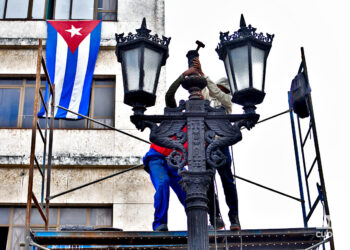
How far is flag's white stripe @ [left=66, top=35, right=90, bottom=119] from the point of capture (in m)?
15.0

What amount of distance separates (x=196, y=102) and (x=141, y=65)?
804 mm

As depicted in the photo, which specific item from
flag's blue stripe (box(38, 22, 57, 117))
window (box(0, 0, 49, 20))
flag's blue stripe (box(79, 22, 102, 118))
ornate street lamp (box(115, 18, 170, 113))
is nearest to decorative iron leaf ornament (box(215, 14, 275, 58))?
ornate street lamp (box(115, 18, 170, 113))

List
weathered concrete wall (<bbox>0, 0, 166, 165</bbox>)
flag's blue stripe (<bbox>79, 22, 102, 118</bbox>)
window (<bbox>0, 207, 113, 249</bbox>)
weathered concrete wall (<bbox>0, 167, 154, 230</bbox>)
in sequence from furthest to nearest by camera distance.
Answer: flag's blue stripe (<bbox>79, 22, 102, 118</bbox>), weathered concrete wall (<bbox>0, 0, 166, 165</bbox>), weathered concrete wall (<bbox>0, 167, 154, 230</bbox>), window (<bbox>0, 207, 113, 249</bbox>)

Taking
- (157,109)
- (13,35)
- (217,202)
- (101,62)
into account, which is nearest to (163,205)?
(217,202)

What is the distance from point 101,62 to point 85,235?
682 centimetres

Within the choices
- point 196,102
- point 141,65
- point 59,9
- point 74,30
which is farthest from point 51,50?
point 196,102

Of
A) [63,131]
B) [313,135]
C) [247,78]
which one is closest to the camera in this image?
[247,78]

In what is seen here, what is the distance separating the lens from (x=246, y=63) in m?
8.83

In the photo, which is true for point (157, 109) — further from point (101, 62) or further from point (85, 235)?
point (85, 235)

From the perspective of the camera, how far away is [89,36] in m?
16.0

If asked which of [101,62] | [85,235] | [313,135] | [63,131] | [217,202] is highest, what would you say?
[101,62]

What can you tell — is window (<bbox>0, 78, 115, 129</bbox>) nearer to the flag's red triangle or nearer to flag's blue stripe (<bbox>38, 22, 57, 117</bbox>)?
flag's blue stripe (<bbox>38, 22, 57, 117</bbox>)

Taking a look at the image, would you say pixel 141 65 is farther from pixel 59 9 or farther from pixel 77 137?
pixel 59 9

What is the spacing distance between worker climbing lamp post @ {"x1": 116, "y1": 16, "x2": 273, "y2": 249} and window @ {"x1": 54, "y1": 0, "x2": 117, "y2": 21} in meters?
8.17
